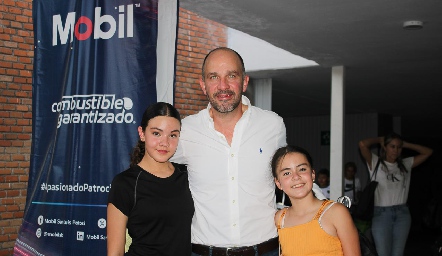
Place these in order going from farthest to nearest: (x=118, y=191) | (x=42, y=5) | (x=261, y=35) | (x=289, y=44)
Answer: (x=289, y=44) < (x=261, y=35) < (x=42, y=5) < (x=118, y=191)

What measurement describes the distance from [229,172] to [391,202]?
3.32 metres

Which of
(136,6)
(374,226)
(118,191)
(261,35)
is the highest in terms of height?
(261,35)

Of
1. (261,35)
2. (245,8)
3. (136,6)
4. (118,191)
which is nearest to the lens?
(118,191)

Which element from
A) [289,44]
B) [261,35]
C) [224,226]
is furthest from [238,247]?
[289,44]

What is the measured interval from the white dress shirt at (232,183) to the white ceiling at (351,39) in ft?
8.57

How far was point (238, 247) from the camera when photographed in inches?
110

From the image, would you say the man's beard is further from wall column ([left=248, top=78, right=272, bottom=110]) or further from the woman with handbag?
wall column ([left=248, top=78, right=272, bottom=110])

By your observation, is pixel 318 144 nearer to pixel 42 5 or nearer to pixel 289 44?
pixel 289 44

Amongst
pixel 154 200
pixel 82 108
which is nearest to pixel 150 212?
pixel 154 200

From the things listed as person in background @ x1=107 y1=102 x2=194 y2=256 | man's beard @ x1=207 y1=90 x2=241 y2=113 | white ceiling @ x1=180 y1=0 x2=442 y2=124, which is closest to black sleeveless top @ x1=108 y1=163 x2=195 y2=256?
person in background @ x1=107 y1=102 x2=194 y2=256

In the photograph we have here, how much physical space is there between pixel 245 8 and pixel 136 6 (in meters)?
2.17

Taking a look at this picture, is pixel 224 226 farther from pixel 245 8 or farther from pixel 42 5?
pixel 245 8

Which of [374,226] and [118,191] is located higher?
[118,191]

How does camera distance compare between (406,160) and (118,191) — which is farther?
(406,160)
